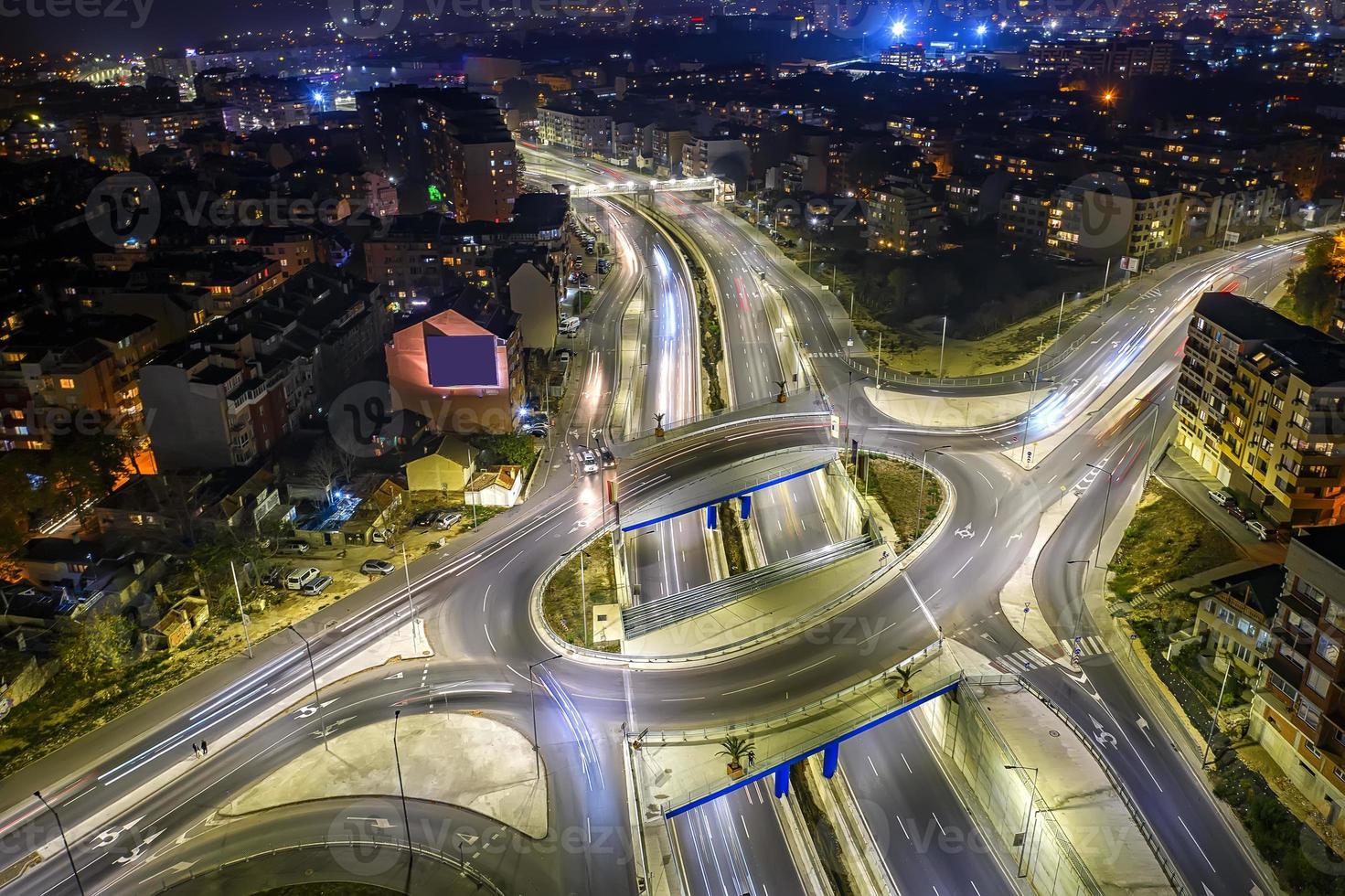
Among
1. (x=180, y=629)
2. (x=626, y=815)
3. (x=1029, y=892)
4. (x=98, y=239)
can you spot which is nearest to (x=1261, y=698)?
(x=1029, y=892)

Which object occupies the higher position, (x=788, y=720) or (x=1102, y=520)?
(x=1102, y=520)

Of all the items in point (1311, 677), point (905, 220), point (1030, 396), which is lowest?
point (1030, 396)

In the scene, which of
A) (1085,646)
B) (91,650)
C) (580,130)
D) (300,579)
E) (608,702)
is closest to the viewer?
(608,702)

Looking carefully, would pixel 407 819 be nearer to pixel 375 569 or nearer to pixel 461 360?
pixel 375 569

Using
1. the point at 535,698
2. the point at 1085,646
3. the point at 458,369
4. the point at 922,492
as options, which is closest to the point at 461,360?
the point at 458,369

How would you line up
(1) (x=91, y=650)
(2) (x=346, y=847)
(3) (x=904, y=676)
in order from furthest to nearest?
(1) (x=91, y=650)
(3) (x=904, y=676)
(2) (x=346, y=847)

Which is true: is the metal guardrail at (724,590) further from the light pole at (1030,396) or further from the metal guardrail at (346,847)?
the metal guardrail at (346,847)

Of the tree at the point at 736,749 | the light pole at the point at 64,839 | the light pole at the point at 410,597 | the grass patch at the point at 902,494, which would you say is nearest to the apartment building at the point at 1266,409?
the grass patch at the point at 902,494

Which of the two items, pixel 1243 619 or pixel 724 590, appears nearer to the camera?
pixel 1243 619

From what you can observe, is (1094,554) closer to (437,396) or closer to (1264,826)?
(1264,826)
